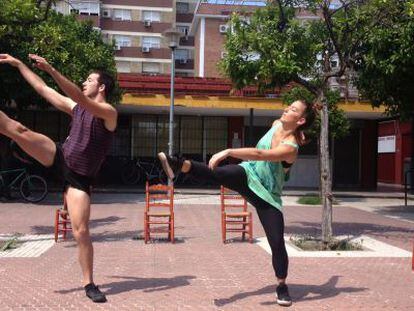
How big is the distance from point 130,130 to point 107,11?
110ft

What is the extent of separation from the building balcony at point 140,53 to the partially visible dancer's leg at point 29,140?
4985 centimetres

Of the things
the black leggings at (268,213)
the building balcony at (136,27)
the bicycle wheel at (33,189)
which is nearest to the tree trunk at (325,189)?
the black leggings at (268,213)

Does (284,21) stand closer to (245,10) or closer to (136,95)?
(245,10)

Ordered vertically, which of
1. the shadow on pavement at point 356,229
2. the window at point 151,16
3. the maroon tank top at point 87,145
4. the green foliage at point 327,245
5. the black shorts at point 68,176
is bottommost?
the shadow on pavement at point 356,229

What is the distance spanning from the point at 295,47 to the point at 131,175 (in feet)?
46.2

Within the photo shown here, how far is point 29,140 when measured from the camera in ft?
17.0

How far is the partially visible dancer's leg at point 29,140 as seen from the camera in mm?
5156

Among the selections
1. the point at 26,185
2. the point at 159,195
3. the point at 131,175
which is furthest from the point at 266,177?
the point at 131,175

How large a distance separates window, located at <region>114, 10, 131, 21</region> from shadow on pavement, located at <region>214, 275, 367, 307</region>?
51.1m

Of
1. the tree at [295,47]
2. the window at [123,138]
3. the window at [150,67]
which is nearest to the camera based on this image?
the tree at [295,47]

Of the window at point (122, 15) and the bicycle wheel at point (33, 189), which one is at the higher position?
the window at point (122, 15)

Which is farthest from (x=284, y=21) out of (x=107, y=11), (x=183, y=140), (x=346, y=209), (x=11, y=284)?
(x=107, y=11)

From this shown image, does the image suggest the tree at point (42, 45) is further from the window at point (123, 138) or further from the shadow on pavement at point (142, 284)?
the shadow on pavement at point (142, 284)

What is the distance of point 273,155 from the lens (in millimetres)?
5027
